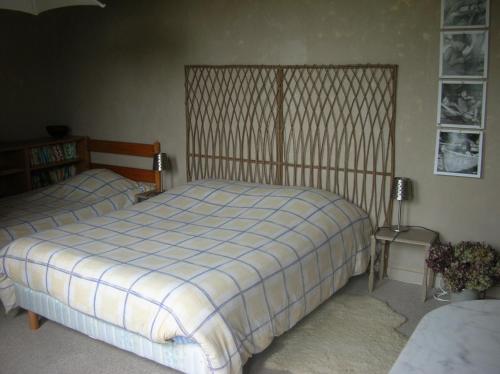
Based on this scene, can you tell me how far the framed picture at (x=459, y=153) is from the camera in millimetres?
3504

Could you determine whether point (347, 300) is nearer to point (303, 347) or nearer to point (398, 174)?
point (303, 347)

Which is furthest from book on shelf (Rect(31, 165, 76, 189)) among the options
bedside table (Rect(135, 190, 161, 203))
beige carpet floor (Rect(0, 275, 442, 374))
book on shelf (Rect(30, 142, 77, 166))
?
beige carpet floor (Rect(0, 275, 442, 374))

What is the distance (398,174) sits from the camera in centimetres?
382

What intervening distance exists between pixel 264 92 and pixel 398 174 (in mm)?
1202

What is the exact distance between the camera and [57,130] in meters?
5.18

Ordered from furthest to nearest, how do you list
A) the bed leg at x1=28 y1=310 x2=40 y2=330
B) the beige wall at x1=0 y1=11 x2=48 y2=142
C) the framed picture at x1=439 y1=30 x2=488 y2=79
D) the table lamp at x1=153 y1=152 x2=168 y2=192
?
the beige wall at x1=0 y1=11 x2=48 y2=142 < the table lamp at x1=153 y1=152 x2=168 y2=192 < the framed picture at x1=439 y1=30 x2=488 y2=79 < the bed leg at x1=28 y1=310 x2=40 y2=330

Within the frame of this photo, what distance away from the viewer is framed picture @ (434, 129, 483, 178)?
350 cm

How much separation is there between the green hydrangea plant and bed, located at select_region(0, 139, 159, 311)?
2.52 m

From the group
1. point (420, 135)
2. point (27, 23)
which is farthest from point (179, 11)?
point (420, 135)

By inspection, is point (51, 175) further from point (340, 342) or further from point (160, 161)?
point (340, 342)

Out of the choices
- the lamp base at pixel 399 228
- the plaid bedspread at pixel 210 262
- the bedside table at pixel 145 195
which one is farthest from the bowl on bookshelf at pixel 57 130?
the lamp base at pixel 399 228

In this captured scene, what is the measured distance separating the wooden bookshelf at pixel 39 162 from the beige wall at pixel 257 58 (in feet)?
0.88

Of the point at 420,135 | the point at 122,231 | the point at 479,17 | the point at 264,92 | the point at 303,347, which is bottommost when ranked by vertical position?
the point at 303,347

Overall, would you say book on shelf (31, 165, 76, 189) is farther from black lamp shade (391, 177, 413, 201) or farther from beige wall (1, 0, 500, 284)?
black lamp shade (391, 177, 413, 201)
